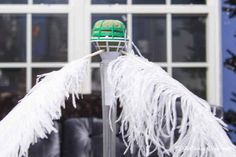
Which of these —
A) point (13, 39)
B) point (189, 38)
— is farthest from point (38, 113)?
point (189, 38)

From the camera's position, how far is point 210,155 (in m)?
1.11

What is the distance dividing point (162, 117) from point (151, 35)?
192 centimetres

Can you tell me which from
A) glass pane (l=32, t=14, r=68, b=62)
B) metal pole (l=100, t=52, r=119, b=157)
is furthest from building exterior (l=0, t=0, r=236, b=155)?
metal pole (l=100, t=52, r=119, b=157)

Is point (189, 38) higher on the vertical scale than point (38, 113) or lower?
higher

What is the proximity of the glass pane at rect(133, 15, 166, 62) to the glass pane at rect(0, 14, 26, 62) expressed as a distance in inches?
28.8

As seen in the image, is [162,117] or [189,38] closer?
[162,117]

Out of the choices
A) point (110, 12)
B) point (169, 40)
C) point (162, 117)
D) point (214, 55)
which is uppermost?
point (110, 12)

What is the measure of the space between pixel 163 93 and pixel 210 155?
0.19 meters

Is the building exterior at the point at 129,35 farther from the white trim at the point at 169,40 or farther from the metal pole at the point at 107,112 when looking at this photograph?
the metal pole at the point at 107,112

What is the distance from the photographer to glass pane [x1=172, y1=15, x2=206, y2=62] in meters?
3.01

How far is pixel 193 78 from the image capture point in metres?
3.01

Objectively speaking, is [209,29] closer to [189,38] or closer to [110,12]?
[189,38]

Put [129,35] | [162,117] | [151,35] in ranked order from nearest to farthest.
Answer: [162,117] < [129,35] < [151,35]

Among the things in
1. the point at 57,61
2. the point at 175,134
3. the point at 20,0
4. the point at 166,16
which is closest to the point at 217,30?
the point at 166,16
